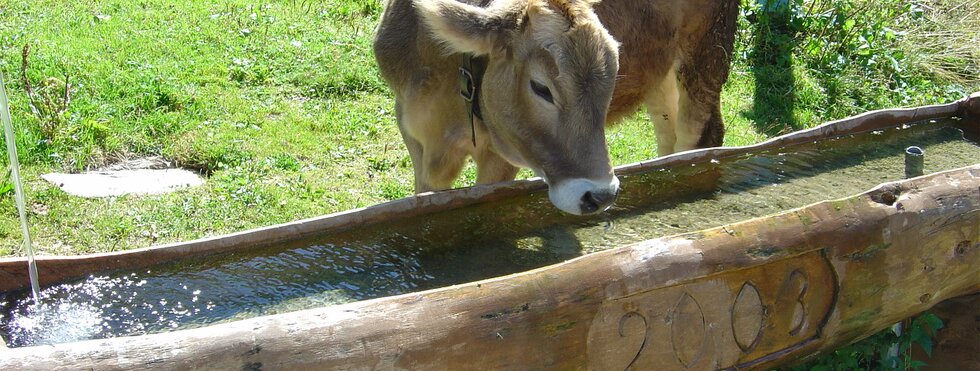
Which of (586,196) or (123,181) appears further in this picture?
(123,181)

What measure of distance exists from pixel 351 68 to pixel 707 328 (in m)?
5.19

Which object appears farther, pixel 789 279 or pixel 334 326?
pixel 789 279

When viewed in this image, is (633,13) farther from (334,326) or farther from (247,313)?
(334,326)

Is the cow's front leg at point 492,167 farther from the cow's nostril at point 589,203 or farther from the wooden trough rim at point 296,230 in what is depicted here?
the cow's nostril at point 589,203

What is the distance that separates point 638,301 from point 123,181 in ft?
12.9

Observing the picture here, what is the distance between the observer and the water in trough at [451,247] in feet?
10.8

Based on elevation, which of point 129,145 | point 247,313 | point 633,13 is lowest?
point 129,145

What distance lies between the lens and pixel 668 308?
9.84 ft

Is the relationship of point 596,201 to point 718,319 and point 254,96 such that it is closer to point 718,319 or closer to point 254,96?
point 718,319

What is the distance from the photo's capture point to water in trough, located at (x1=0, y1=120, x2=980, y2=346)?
3305 mm

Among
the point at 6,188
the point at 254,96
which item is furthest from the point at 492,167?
the point at 254,96

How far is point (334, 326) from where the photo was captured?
2.49 meters

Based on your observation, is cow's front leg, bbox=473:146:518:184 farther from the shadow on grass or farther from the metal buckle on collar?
the shadow on grass

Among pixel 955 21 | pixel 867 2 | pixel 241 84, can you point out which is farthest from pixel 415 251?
pixel 955 21
